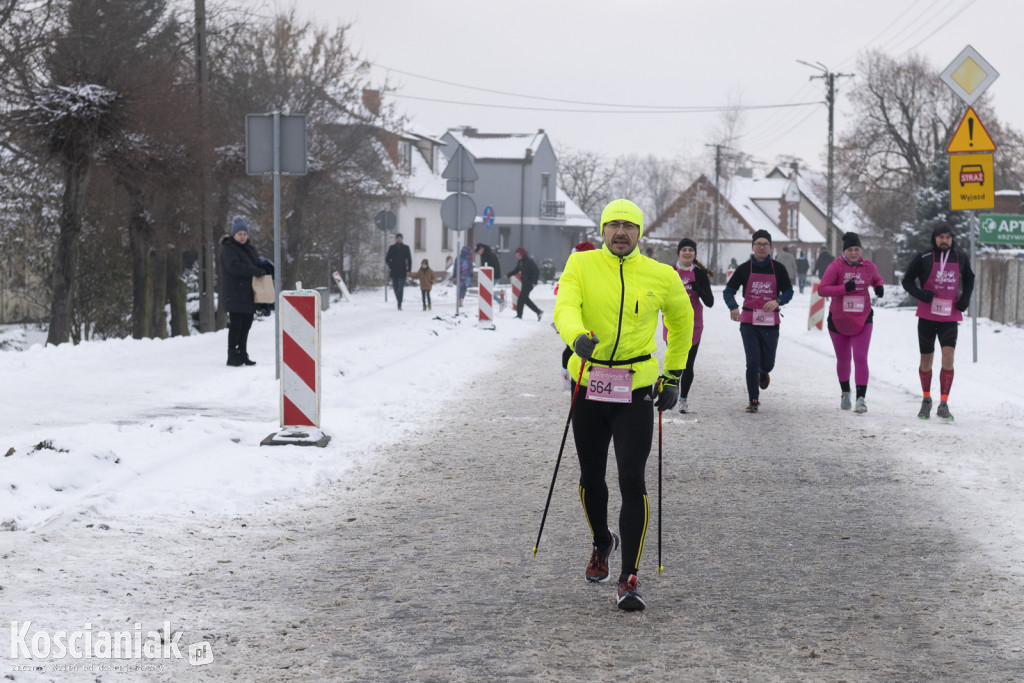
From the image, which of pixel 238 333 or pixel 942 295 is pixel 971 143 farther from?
pixel 238 333

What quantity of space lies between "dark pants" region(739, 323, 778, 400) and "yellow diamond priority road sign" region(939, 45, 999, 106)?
5390 millimetres

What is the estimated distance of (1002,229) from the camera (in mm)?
16766

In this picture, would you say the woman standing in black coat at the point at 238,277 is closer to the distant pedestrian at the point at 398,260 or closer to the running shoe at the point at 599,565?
the running shoe at the point at 599,565

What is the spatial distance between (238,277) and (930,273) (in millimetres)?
8333

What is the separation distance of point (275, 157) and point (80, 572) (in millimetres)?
8183

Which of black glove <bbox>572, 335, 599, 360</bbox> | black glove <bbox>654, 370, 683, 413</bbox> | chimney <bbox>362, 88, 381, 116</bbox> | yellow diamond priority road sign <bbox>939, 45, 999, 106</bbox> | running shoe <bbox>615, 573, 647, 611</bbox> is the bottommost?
running shoe <bbox>615, 573, 647, 611</bbox>

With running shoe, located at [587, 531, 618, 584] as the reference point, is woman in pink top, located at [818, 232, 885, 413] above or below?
above

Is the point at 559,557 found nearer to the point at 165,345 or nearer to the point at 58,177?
the point at 165,345

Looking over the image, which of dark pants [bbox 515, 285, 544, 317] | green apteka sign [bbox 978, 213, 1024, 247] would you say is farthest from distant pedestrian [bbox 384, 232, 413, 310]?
green apteka sign [bbox 978, 213, 1024, 247]

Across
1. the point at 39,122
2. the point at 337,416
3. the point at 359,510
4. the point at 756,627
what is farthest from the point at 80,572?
Result: the point at 39,122

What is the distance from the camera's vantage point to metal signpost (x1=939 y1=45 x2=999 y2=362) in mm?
15328

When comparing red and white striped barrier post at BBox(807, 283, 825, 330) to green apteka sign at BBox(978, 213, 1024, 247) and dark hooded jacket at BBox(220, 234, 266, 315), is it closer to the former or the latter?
green apteka sign at BBox(978, 213, 1024, 247)

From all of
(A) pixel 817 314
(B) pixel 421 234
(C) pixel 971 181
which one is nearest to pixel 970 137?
(C) pixel 971 181

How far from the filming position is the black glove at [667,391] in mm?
5363
